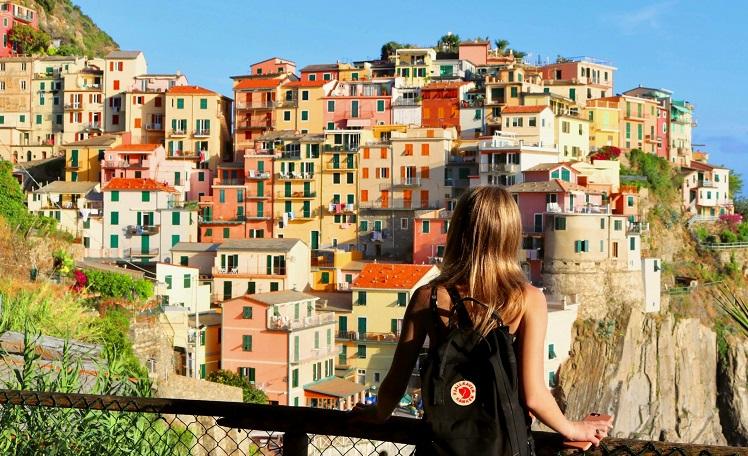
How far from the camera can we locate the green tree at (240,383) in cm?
3359

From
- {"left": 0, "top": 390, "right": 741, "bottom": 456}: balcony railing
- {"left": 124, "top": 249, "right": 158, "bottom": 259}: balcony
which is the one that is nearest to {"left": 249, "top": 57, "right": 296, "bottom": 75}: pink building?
{"left": 124, "top": 249, "right": 158, "bottom": 259}: balcony

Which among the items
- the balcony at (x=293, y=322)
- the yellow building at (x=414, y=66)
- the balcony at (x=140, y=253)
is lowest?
the balcony at (x=293, y=322)

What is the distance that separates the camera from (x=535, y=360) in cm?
386

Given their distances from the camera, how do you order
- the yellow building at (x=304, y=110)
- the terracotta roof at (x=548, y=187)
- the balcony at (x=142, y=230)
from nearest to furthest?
the terracotta roof at (x=548, y=187) < the balcony at (x=142, y=230) < the yellow building at (x=304, y=110)

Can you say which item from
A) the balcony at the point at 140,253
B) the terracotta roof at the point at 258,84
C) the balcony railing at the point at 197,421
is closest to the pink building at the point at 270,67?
the terracotta roof at the point at 258,84

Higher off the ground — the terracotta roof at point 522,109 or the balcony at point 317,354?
the terracotta roof at point 522,109

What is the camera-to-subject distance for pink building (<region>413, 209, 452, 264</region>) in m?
47.7

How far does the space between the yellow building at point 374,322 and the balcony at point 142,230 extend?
12.3m

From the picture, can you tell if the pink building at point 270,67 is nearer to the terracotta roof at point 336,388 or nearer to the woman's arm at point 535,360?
the terracotta roof at point 336,388

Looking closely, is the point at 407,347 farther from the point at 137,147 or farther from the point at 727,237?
the point at 727,237

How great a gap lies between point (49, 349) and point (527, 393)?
7.38 meters

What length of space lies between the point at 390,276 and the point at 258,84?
20.5 m

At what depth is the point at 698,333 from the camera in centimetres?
4728

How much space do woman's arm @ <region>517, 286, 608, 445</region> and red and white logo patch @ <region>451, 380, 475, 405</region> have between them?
0.73 ft
